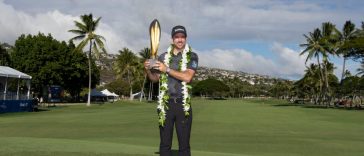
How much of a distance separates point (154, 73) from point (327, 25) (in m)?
89.6

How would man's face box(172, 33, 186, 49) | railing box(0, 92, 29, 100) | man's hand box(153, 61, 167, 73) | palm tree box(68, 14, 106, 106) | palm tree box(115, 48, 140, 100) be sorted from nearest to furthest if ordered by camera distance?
man's hand box(153, 61, 167, 73), man's face box(172, 33, 186, 49), railing box(0, 92, 29, 100), palm tree box(68, 14, 106, 106), palm tree box(115, 48, 140, 100)

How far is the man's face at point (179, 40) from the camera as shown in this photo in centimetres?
647

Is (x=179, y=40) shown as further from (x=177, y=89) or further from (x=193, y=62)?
(x=177, y=89)

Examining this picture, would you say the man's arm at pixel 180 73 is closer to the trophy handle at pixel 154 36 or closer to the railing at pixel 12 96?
the trophy handle at pixel 154 36

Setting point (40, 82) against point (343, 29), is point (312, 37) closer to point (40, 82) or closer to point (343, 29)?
point (343, 29)

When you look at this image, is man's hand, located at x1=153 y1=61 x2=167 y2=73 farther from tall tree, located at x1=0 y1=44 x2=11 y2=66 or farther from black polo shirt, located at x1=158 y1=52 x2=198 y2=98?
tall tree, located at x1=0 y1=44 x2=11 y2=66

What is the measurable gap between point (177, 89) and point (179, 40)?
0.65m

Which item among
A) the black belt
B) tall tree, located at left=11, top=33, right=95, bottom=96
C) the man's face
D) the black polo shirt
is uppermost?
tall tree, located at left=11, top=33, right=95, bottom=96

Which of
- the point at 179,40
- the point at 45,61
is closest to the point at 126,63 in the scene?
the point at 45,61

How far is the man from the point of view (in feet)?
20.8

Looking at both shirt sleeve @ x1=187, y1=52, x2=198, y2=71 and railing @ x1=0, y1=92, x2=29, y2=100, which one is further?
railing @ x1=0, y1=92, x2=29, y2=100

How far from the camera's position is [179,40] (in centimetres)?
648

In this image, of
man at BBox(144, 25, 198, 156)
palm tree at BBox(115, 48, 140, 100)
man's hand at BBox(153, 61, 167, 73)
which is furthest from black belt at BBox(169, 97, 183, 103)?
palm tree at BBox(115, 48, 140, 100)

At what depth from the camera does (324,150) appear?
47.3 feet
